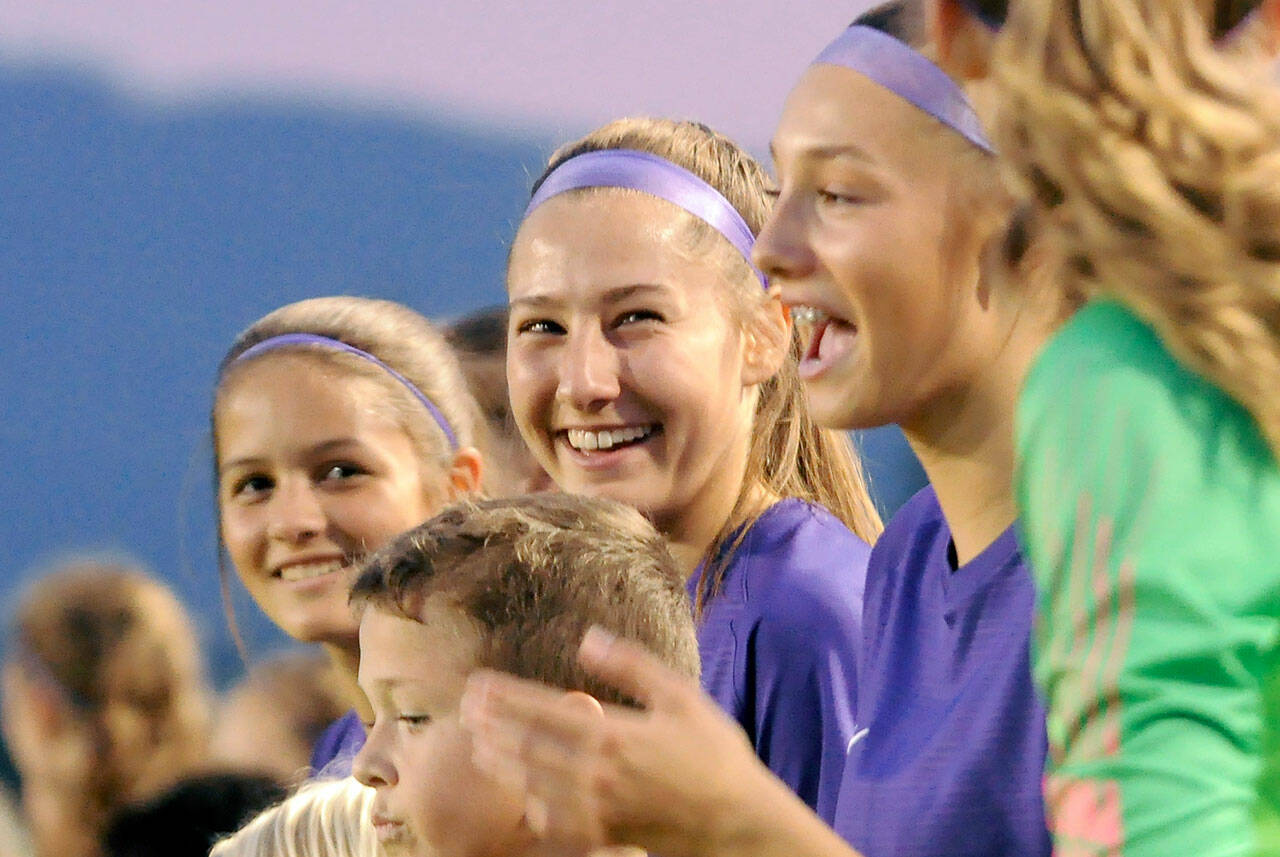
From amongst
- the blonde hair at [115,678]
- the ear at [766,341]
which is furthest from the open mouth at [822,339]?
the blonde hair at [115,678]

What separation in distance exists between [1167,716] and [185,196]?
21.2ft

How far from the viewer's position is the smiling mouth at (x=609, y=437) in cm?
262

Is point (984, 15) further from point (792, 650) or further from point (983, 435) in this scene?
point (792, 650)

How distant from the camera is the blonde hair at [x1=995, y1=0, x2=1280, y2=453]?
1.05 meters

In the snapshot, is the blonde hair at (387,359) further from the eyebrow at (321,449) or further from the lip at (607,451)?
the lip at (607,451)

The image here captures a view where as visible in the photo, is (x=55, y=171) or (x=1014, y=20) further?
(x=55, y=171)

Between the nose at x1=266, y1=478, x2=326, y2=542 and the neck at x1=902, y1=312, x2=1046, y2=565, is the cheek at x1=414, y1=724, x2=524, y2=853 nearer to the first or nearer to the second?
the neck at x1=902, y1=312, x2=1046, y2=565

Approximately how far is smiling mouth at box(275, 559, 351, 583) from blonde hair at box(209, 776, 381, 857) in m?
1.02

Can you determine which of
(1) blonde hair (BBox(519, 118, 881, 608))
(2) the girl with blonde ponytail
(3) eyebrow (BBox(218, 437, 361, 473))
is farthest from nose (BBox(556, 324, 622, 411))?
(2) the girl with blonde ponytail

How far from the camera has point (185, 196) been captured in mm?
7004

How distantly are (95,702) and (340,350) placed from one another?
1220 millimetres

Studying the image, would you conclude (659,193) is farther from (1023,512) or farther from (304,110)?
(304,110)

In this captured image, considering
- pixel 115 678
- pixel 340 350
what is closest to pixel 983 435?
pixel 340 350

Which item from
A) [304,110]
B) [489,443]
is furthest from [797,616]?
[304,110]
